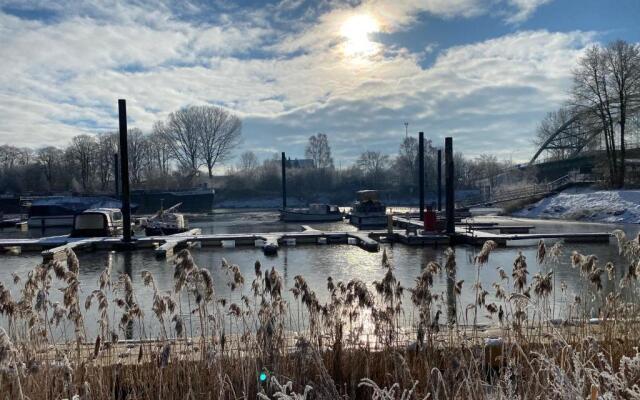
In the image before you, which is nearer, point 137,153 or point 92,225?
point 92,225

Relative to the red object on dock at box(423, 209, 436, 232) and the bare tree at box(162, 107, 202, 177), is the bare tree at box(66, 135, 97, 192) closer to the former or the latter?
the bare tree at box(162, 107, 202, 177)

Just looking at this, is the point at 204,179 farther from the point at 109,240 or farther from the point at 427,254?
the point at 427,254

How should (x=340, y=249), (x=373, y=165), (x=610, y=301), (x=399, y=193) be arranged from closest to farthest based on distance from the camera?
(x=610, y=301), (x=340, y=249), (x=399, y=193), (x=373, y=165)

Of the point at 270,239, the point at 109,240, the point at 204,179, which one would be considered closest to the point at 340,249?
the point at 270,239

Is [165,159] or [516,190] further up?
[165,159]

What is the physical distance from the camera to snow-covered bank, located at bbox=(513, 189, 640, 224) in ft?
108

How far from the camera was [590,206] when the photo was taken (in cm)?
3644

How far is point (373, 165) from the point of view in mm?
90500

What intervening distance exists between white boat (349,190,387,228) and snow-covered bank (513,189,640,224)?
12.9 metres

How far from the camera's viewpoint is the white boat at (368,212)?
114 ft

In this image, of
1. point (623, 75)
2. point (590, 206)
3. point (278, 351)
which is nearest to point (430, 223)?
point (278, 351)

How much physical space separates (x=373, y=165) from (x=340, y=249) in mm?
71971

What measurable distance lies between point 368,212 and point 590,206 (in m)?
Result: 16.2

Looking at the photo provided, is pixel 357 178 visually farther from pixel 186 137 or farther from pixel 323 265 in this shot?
pixel 323 265
